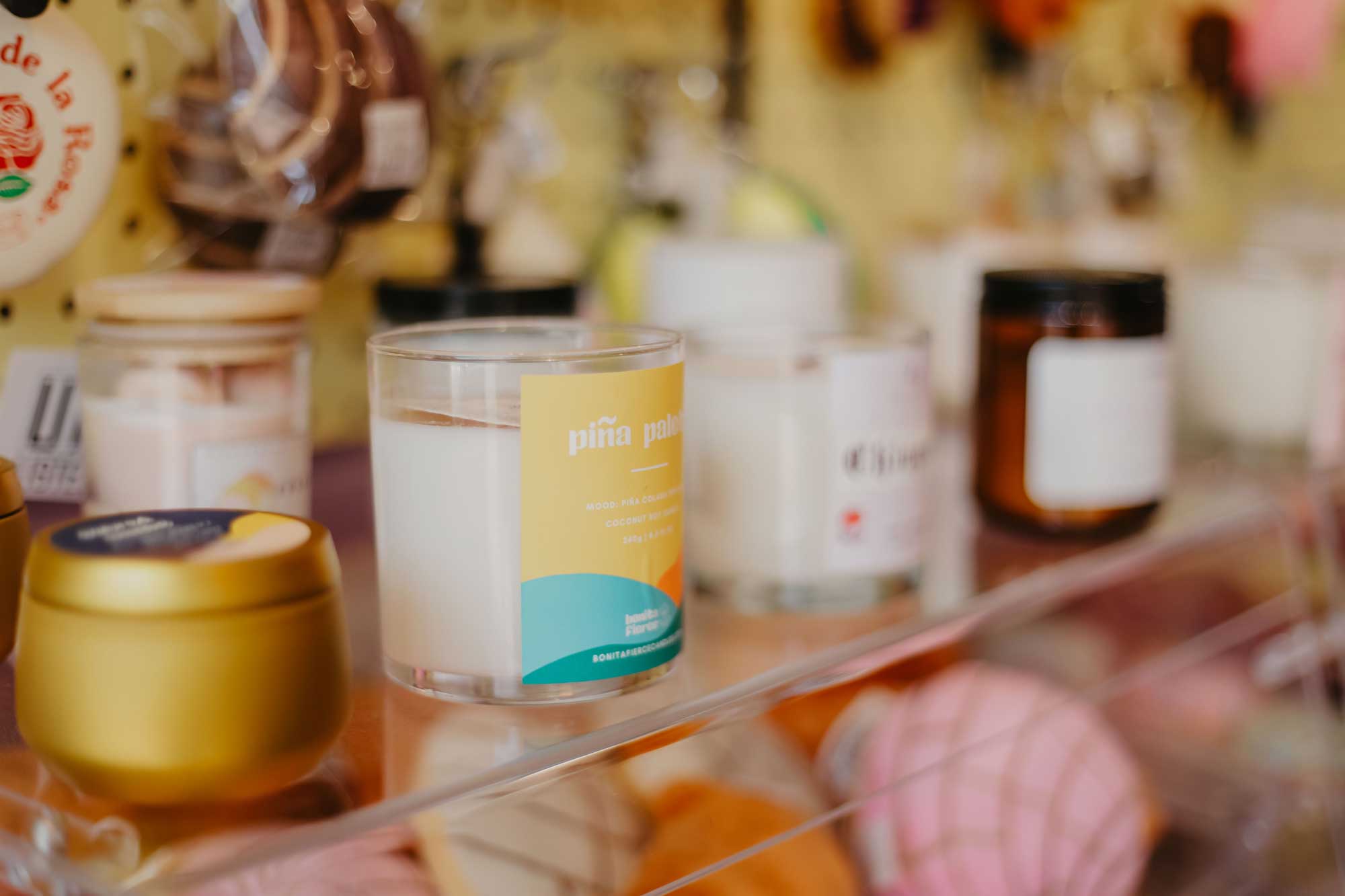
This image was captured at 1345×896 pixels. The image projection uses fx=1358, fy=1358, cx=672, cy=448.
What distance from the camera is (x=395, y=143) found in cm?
59

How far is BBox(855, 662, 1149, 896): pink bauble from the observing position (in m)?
0.67

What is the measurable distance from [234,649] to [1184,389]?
757mm

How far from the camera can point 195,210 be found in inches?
24.0

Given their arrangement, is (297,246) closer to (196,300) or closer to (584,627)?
(196,300)

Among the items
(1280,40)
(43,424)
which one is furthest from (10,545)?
(1280,40)

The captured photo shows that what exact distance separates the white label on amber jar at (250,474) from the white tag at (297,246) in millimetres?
138

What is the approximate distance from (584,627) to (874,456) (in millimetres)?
187

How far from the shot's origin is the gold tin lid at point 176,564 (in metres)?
0.36

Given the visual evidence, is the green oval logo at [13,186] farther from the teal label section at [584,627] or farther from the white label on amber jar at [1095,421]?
the white label on amber jar at [1095,421]

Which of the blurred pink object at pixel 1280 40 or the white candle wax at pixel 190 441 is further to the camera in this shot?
the blurred pink object at pixel 1280 40

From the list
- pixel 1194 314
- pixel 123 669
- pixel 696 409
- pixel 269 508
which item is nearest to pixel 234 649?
pixel 123 669

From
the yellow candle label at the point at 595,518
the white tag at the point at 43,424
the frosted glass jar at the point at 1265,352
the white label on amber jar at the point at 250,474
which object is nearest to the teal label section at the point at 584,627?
the yellow candle label at the point at 595,518

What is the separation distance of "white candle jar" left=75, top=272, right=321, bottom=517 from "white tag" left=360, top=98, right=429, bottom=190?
0.28 ft

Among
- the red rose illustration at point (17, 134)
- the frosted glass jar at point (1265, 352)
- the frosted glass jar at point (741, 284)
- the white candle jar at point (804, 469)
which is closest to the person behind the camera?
the red rose illustration at point (17, 134)
